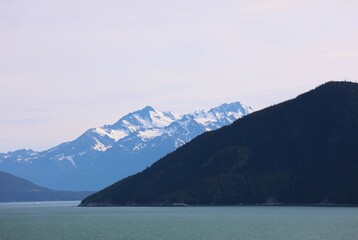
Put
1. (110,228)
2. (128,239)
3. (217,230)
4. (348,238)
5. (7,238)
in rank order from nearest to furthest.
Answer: (348,238), (128,239), (7,238), (217,230), (110,228)

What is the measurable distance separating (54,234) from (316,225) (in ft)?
210

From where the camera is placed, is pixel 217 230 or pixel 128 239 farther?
pixel 217 230

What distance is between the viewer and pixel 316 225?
187 meters

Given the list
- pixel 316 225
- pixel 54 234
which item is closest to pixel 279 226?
pixel 316 225

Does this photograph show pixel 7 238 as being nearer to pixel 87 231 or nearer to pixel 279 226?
pixel 87 231

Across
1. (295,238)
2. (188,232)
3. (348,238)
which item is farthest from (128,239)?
(348,238)

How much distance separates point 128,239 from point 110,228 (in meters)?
41.2

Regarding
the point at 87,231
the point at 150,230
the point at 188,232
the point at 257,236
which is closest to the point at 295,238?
the point at 257,236

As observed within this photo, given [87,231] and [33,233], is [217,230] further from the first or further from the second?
[33,233]

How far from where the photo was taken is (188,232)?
17675cm

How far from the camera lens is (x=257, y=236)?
529 ft

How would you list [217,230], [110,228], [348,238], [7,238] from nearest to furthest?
[348,238] < [7,238] < [217,230] < [110,228]

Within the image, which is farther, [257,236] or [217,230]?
[217,230]

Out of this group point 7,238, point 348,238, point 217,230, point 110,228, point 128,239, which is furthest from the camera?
point 110,228
